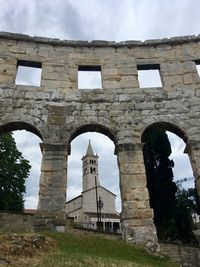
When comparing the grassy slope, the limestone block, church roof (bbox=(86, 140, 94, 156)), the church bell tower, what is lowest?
the grassy slope

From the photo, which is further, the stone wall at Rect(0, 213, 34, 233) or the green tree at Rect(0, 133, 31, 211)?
the green tree at Rect(0, 133, 31, 211)

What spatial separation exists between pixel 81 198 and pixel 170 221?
1266 inches

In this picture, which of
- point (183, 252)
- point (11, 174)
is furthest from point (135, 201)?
point (11, 174)

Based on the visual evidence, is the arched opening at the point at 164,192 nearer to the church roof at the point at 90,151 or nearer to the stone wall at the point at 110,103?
the stone wall at the point at 110,103

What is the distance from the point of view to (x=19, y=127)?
37.4ft

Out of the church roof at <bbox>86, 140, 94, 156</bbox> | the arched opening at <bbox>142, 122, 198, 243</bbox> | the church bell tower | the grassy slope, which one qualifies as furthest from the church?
the grassy slope

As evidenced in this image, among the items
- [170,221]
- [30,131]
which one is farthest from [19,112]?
[170,221]

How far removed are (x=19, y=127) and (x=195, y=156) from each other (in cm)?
659

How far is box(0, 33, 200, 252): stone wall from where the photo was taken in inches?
389

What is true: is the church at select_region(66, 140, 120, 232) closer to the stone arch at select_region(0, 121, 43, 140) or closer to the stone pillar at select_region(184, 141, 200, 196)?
the stone arch at select_region(0, 121, 43, 140)

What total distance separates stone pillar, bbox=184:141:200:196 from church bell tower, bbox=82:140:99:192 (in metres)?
51.3

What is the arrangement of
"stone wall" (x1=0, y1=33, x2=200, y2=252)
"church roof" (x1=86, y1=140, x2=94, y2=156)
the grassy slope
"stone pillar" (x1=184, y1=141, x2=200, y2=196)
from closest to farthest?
the grassy slope → "stone wall" (x1=0, y1=33, x2=200, y2=252) → "stone pillar" (x1=184, y1=141, x2=200, y2=196) → "church roof" (x1=86, y1=140, x2=94, y2=156)

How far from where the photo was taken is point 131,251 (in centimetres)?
812

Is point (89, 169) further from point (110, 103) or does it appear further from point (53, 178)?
point (53, 178)
